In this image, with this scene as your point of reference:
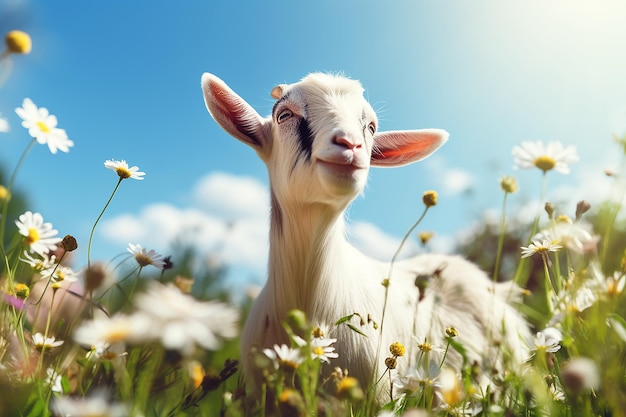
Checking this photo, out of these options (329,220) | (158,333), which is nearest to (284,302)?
(329,220)

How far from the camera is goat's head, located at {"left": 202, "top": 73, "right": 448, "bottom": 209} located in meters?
2.74

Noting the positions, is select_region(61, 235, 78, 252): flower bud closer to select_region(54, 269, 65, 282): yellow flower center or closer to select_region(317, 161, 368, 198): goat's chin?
select_region(54, 269, 65, 282): yellow flower center

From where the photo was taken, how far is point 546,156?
6.95ft

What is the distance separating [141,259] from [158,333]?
1420mm

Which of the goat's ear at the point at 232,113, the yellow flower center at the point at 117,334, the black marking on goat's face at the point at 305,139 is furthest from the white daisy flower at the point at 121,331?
the goat's ear at the point at 232,113

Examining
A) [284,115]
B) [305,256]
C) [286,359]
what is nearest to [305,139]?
[284,115]

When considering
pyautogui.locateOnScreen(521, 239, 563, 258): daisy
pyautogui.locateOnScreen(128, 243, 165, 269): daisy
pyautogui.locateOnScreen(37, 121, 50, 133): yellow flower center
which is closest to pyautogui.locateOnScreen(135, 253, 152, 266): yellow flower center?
pyautogui.locateOnScreen(128, 243, 165, 269): daisy

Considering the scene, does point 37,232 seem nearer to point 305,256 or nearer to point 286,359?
point 286,359

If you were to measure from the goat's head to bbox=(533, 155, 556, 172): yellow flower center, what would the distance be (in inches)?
35.4

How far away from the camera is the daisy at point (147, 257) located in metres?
2.26

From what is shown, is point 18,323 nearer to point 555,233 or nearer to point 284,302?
point 284,302

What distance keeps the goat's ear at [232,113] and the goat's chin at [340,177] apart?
0.92 m

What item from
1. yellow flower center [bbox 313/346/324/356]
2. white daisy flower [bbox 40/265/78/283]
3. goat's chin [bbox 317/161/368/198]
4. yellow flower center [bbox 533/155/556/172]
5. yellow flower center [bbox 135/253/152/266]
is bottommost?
yellow flower center [bbox 313/346/324/356]

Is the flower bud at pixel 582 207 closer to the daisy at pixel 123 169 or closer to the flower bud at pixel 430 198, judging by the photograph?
the flower bud at pixel 430 198
